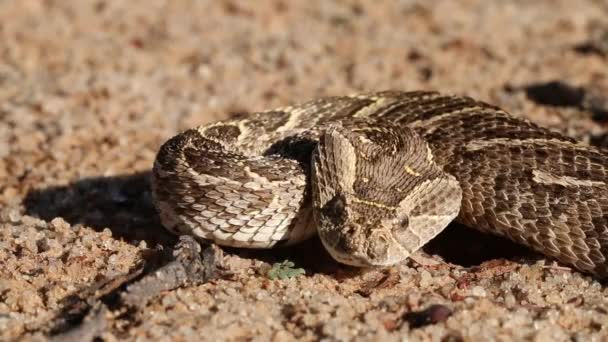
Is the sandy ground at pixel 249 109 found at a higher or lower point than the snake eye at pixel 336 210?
lower

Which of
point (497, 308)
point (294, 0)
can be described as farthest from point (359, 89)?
point (497, 308)

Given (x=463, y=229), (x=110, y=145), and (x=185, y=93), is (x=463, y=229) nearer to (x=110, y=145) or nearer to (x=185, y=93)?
Result: (x=110, y=145)

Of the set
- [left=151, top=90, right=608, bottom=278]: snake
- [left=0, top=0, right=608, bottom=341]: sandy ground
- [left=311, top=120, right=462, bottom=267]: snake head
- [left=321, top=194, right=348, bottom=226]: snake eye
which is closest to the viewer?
[left=0, top=0, right=608, bottom=341]: sandy ground

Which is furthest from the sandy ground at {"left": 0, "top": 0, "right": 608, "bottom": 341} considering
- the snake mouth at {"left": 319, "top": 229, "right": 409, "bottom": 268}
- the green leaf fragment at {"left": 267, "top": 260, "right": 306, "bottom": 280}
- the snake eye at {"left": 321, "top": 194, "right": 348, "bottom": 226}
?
the snake eye at {"left": 321, "top": 194, "right": 348, "bottom": 226}

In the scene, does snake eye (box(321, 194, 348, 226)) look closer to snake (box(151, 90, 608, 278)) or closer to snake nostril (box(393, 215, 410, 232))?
snake (box(151, 90, 608, 278))

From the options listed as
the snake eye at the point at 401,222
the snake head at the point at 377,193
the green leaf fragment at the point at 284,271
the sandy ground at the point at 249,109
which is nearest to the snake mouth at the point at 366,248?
the snake head at the point at 377,193

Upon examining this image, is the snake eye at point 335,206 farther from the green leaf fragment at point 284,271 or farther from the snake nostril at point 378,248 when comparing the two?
the green leaf fragment at point 284,271

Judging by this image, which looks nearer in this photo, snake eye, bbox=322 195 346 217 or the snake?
snake eye, bbox=322 195 346 217
